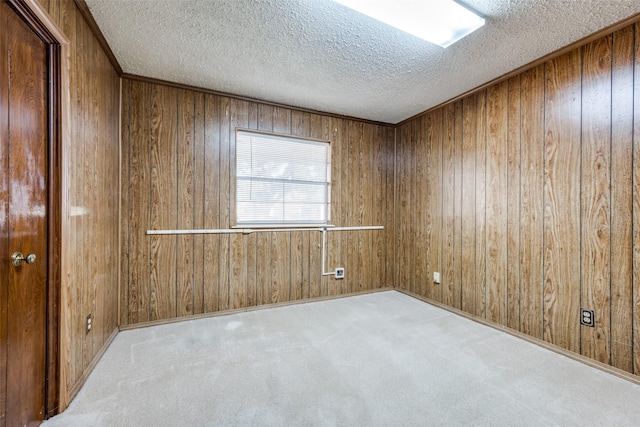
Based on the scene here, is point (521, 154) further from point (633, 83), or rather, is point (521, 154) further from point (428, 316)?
point (428, 316)

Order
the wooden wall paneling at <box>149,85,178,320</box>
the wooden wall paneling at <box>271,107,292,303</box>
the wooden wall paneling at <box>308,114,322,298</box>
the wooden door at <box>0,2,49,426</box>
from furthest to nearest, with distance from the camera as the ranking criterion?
1. the wooden wall paneling at <box>308,114,322,298</box>
2. the wooden wall paneling at <box>271,107,292,303</box>
3. the wooden wall paneling at <box>149,85,178,320</box>
4. the wooden door at <box>0,2,49,426</box>

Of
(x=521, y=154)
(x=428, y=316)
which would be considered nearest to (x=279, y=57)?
(x=521, y=154)

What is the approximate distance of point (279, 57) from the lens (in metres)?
2.34

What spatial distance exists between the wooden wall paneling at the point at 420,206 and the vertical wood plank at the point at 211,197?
245cm

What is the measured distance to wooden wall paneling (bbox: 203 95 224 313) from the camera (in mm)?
3000

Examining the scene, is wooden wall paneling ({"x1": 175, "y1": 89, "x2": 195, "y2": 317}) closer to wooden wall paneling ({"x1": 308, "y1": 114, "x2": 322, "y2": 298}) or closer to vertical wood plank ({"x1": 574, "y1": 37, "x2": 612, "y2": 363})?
wooden wall paneling ({"x1": 308, "y1": 114, "x2": 322, "y2": 298})

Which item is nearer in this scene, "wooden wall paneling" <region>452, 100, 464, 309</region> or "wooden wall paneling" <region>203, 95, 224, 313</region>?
"wooden wall paneling" <region>203, 95, 224, 313</region>

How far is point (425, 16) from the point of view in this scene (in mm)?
1816

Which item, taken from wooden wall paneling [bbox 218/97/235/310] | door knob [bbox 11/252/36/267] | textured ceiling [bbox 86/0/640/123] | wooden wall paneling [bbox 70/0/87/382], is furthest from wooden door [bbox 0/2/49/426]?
wooden wall paneling [bbox 218/97/235/310]

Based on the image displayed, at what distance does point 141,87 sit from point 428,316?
3.69 meters

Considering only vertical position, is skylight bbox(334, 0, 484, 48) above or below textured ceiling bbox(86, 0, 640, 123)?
below

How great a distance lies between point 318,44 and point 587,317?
2.85 meters

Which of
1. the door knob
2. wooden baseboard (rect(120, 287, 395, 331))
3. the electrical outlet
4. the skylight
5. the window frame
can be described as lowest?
wooden baseboard (rect(120, 287, 395, 331))

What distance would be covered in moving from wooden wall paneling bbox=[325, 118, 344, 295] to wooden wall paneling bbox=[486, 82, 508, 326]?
167 centimetres
